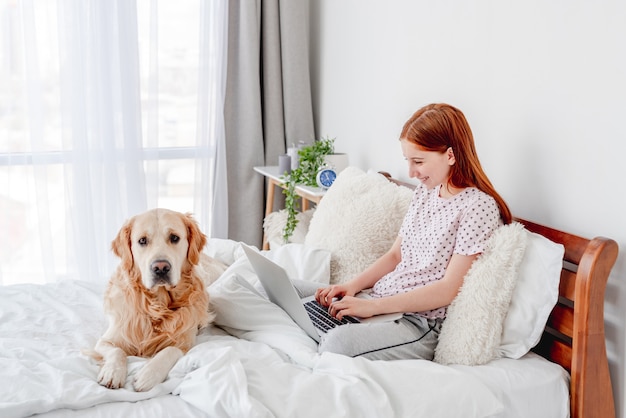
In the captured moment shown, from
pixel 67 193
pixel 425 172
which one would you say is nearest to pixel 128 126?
pixel 67 193

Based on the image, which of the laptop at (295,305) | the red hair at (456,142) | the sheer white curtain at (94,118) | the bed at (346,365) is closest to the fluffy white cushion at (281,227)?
the sheer white curtain at (94,118)

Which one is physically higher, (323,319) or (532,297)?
(532,297)

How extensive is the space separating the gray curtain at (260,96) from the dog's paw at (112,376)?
84.9 inches

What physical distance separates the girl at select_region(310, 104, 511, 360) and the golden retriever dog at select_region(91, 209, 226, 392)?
384 millimetres

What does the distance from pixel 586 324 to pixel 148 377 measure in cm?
105

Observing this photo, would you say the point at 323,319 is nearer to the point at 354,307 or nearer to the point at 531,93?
the point at 354,307

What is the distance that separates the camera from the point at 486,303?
65.4 inches

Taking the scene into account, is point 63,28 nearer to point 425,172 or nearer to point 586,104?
point 425,172

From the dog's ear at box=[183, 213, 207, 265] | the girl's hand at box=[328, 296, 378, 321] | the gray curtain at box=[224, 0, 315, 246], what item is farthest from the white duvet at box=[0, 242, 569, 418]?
the gray curtain at box=[224, 0, 315, 246]

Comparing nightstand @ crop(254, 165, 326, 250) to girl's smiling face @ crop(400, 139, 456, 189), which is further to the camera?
nightstand @ crop(254, 165, 326, 250)

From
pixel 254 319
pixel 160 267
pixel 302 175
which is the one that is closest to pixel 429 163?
pixel 254 319

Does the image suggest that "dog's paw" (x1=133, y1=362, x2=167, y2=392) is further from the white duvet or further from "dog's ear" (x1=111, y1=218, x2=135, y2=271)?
"dog's ear" (x1=111, y1=218, x2=135, y2=271)

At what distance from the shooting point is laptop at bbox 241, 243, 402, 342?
1750 mm

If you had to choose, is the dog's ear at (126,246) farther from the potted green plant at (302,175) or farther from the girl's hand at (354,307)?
the potted green plant at (302,175)
